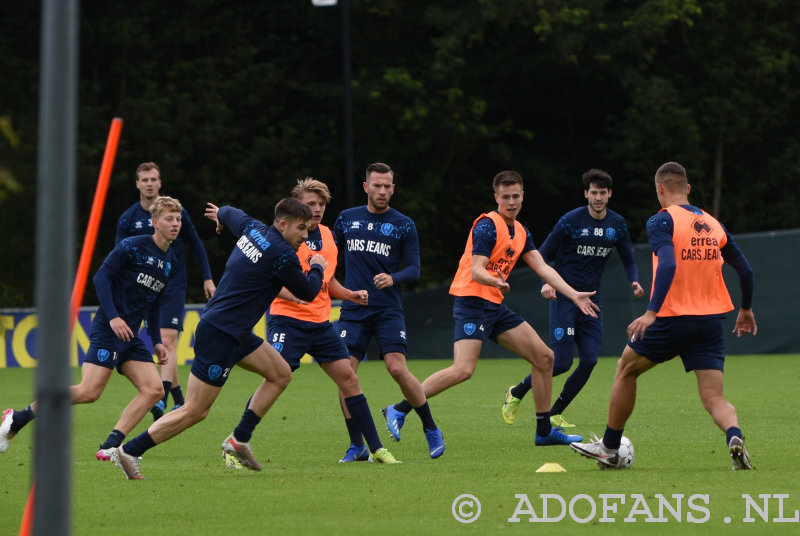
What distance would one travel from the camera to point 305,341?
9.39 meters

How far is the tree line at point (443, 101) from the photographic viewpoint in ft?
99.9

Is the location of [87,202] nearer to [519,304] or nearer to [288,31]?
[288,31]

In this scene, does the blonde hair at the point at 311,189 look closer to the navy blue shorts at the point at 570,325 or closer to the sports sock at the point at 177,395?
the navy blue shorts at the point at 570,325

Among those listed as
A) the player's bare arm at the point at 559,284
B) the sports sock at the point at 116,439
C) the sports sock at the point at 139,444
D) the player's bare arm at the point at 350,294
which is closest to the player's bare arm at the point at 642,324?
the player's bare arm at the point at 559,284

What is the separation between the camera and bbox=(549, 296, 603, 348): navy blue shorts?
39.0 feet

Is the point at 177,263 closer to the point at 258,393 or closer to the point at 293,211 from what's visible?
the point at 258,393

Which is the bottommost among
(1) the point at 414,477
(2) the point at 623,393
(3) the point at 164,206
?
(1) the point at 414,477

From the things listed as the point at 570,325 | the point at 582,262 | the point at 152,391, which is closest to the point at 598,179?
the point at 582,262

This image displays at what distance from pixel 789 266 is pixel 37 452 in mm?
20293

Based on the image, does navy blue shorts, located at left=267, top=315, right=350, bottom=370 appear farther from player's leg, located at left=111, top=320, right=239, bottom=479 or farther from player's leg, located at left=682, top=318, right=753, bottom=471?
player's leg, located at left=682, top=318, right=753, bottom=471

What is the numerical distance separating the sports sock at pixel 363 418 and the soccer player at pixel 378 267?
63cm

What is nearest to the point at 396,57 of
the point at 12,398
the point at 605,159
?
the point at 605,159

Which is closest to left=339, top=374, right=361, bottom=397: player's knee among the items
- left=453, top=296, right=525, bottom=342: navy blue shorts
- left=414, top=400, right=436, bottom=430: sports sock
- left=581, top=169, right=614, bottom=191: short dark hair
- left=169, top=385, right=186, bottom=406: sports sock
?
left=414, top=400, right=436, bottom=430: sports sock

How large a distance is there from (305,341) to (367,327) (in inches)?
37.6
